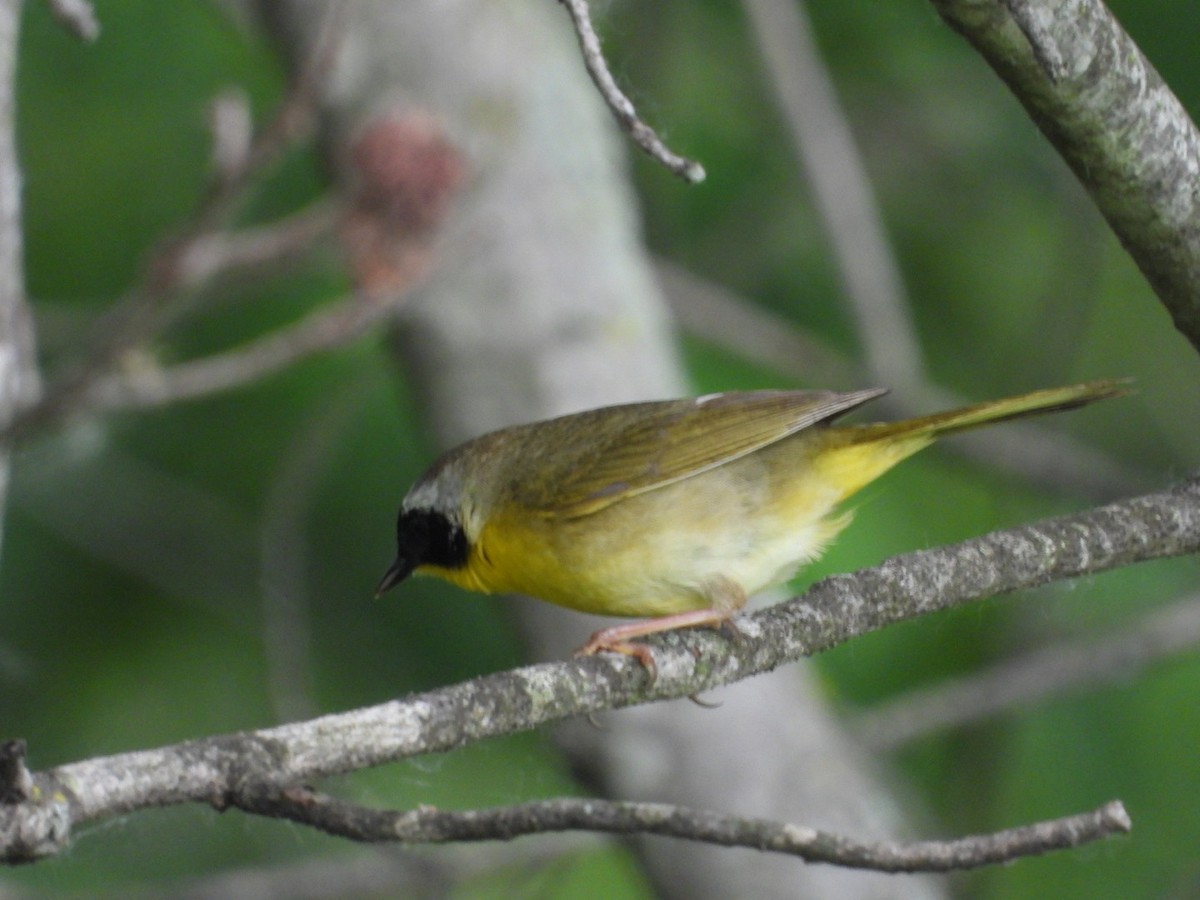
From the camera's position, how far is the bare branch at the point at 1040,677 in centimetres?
514

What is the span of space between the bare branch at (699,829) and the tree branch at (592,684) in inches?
3.5

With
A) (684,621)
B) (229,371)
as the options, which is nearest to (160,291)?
(229,371)

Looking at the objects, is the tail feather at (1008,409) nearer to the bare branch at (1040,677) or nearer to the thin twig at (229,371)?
the thin twig at (229,371)

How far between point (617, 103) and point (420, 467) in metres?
4.57

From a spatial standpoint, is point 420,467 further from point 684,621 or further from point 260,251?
point 684,621

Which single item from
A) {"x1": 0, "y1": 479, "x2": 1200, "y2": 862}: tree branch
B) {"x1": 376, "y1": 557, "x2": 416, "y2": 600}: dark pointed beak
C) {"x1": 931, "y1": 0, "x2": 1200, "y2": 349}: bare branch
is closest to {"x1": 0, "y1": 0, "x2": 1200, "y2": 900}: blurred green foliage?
{"x1": 376, "y1": 557, "x2": 416, "y2": 600}: dark pointed beak

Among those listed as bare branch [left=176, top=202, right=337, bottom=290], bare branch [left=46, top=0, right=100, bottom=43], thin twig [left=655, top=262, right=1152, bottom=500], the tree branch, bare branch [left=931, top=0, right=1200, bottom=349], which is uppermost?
bare branch [left=46, top=0, right=100, bottom=43]

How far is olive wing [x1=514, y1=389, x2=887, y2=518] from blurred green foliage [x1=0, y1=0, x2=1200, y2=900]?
2.08 metres

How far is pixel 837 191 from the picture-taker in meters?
5.78

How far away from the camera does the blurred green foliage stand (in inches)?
234

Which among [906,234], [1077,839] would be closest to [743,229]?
[906,234]

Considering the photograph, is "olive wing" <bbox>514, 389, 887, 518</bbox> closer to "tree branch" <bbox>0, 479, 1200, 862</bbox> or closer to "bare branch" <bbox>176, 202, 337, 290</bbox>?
"bare branch" <bbox>176, 202, 337, 290</bbox>

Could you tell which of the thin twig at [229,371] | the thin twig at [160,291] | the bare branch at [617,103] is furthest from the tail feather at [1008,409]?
the thin twig at [160,291]

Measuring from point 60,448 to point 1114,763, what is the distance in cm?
396
